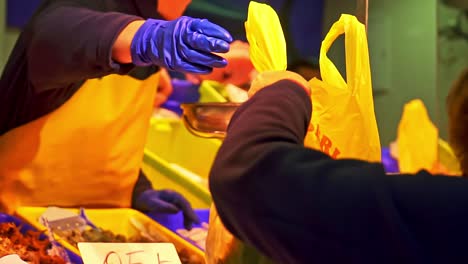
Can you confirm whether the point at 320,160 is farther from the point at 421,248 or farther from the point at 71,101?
the point at 71,101

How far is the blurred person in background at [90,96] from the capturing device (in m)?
0.94

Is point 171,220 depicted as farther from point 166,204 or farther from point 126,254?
point 126,254

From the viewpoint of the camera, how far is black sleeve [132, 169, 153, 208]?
4.69 ft

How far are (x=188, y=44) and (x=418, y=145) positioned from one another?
1214mm

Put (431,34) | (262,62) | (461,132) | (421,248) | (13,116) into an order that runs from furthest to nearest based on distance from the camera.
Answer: (431,34), (13,116), (461,132), (262,62), (421,248)

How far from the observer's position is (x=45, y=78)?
113 cm

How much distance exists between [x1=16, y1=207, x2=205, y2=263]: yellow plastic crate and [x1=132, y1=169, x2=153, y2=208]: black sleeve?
0.06 meters

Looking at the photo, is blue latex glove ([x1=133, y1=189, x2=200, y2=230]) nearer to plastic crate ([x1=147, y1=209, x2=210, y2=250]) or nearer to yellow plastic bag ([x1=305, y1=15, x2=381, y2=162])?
plastic crate ([x1=147, y1=209, x2=210, y2=250])

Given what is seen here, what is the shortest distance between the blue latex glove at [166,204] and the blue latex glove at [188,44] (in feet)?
1.74

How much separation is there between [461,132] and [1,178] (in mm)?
781

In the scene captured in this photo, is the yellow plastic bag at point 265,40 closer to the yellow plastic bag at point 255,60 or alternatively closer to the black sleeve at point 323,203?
the yellow plastic bag at point 255,60

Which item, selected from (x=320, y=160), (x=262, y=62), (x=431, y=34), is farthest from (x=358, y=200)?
(x=431, y=34)

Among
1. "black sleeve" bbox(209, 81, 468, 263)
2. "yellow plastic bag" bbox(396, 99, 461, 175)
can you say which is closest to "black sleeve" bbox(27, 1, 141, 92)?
"black sleeve" bbox(209, 81, 468, 263)

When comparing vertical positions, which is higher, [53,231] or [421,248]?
[421,248]
